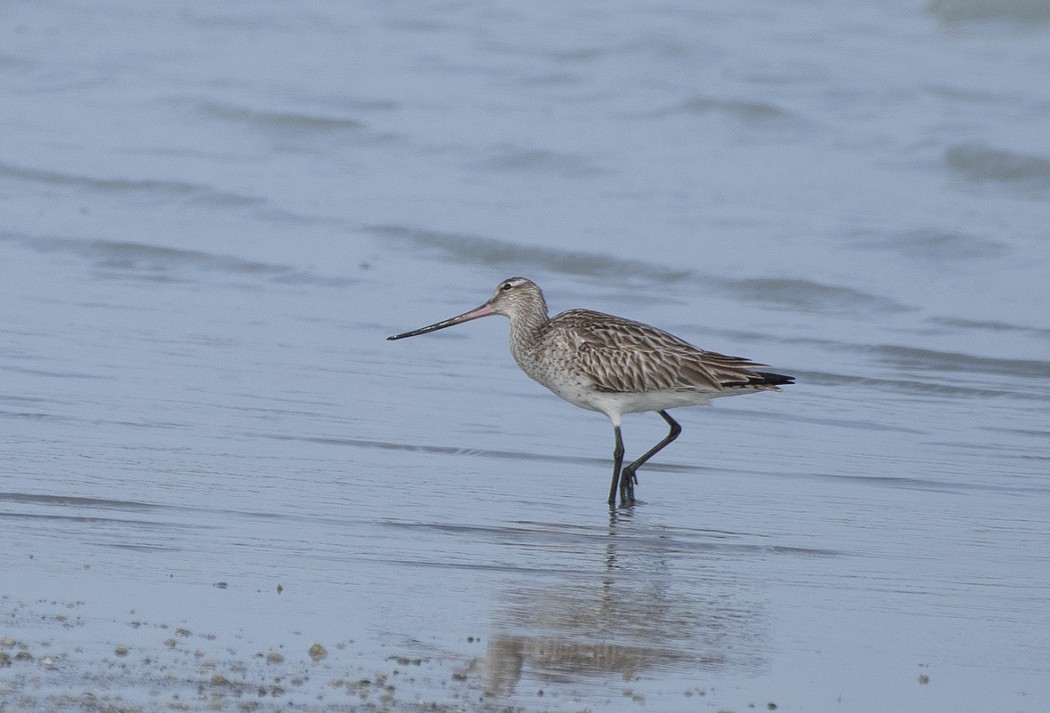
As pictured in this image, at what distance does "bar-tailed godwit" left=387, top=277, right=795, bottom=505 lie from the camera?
8031mm

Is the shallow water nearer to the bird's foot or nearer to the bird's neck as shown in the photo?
the bird's foot

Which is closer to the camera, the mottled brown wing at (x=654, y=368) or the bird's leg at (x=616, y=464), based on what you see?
the bird's leg at (x=616, y=464)

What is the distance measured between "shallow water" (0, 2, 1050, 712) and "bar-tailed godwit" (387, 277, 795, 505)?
13.2 inches

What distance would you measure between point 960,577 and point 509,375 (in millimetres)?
4104

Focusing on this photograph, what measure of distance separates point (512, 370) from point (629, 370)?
2.29 m

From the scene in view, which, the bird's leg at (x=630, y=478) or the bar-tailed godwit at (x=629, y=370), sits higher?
the bar-tailed godwit at (x=629, y=370)

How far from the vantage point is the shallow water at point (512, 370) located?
530cm

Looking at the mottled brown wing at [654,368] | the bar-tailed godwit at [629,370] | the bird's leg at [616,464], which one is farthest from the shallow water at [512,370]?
the mottled brown wing at [654,368]

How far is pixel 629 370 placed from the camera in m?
8.04

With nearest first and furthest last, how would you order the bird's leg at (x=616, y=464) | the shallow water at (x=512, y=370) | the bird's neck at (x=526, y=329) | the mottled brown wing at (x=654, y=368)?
the shallow water at (x=512, y=370), the bird's leg at (x=616, y=464), the mottled brown wing at (x=654, y=368), the bird's neck at (x=526, y=329)

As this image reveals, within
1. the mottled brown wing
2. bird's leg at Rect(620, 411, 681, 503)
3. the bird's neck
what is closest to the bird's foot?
bird's leg at Rect(620, 411, 681, 503)

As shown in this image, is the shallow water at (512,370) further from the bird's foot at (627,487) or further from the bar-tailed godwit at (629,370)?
the bar-tailed godwit at (629,370)

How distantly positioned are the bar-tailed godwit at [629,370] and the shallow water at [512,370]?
336mm

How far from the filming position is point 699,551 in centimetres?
670
